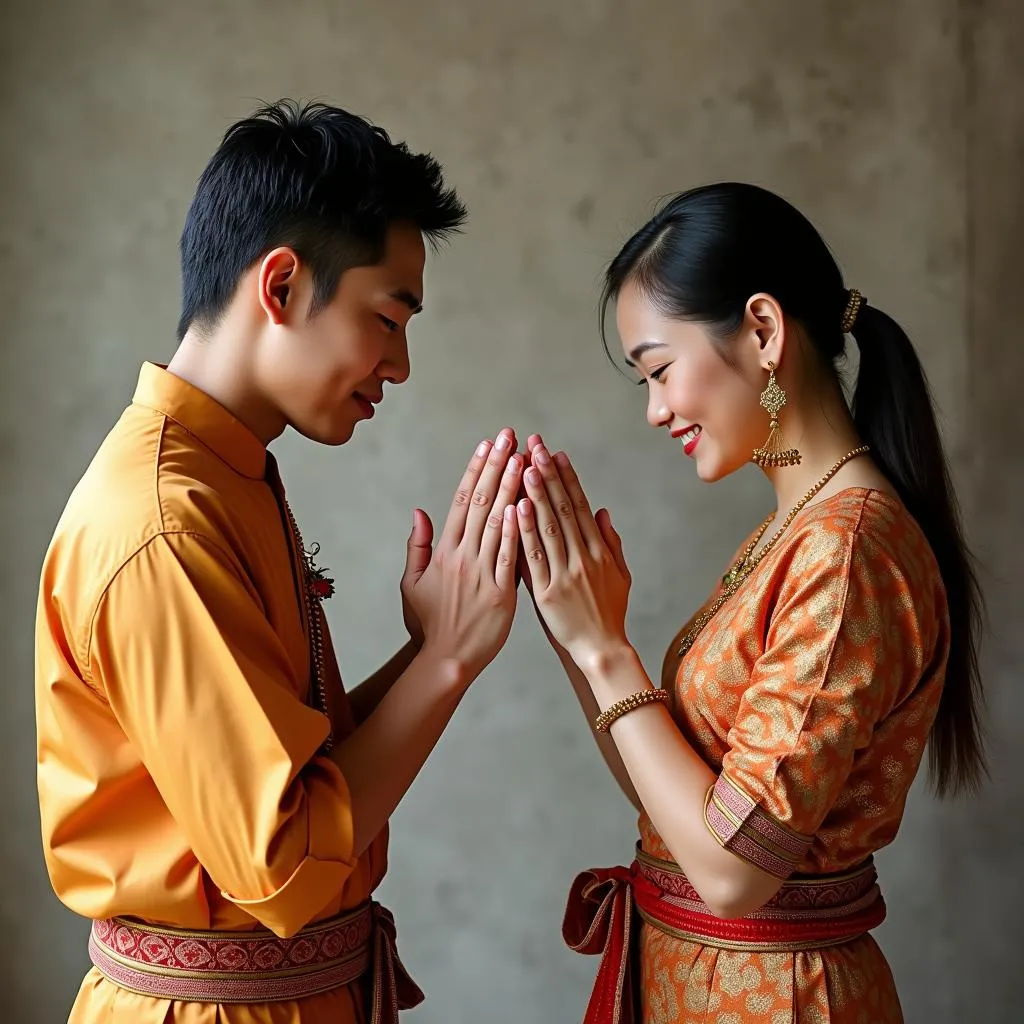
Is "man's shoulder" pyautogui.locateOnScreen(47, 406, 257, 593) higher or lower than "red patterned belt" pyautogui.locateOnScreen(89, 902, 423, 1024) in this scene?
higher

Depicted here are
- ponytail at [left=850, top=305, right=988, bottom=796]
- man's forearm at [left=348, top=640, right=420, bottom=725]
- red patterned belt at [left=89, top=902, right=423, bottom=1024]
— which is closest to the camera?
Result: red patterned belt at [left=89, top=902, right=423, bottom=1024]

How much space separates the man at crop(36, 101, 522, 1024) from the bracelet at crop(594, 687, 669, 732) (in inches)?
6.4

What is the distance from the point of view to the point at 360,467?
2.50 metres

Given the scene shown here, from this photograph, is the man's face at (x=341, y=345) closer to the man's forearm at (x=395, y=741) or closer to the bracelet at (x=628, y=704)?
the man's forearm at (x=395, y=741)

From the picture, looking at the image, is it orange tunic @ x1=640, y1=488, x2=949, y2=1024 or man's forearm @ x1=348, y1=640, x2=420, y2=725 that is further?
man's forearm @ x1=348, y1=640, x2=420, y2=725

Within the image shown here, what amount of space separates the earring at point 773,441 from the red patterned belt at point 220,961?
0.77 meters

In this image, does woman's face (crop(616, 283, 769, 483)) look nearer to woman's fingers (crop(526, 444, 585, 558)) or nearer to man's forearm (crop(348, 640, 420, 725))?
woman's fingers (crop(526, 444, 585, 558))

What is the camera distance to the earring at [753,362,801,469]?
1.48 m

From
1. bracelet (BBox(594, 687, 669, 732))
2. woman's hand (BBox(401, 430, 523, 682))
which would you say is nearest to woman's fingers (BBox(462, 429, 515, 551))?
woman's hand (BBox(401, 430, 523, 682))

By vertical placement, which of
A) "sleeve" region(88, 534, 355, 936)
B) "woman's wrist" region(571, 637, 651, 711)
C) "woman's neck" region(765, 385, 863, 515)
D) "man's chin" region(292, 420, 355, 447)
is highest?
"woman's neck" region(765, 385, 863, 515)

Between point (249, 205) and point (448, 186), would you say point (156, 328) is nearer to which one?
point (448, 186)

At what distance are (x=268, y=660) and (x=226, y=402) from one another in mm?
315

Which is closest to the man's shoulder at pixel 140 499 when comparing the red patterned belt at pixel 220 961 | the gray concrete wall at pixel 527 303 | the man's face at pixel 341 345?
the man's face at pixel 341 345

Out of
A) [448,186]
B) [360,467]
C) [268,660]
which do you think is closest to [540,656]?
[360,467]
